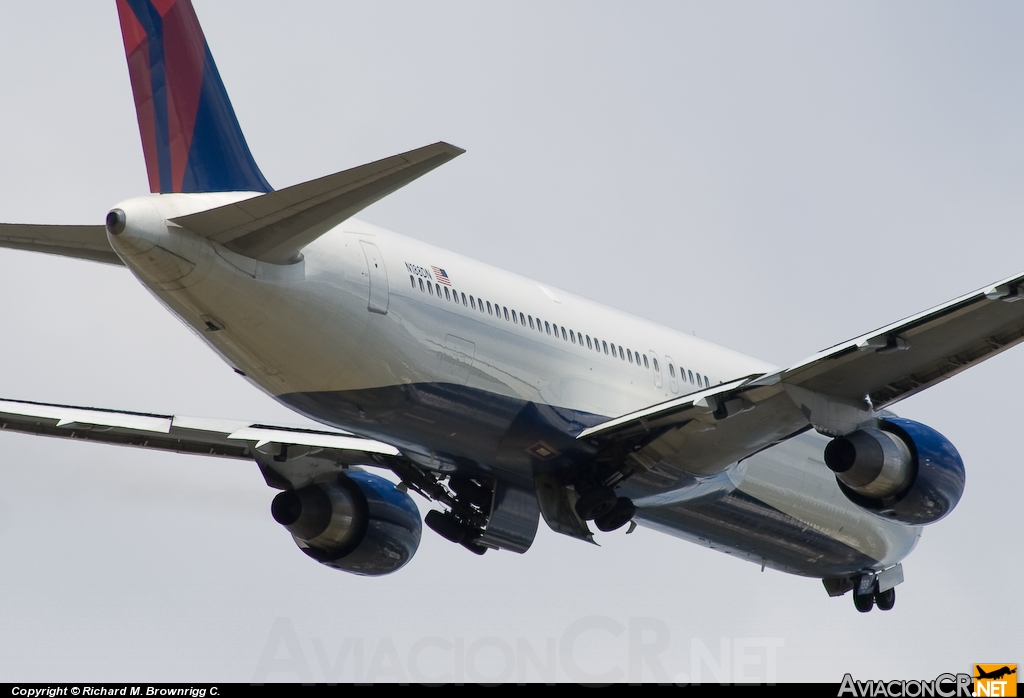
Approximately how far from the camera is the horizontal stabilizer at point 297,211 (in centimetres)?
1429

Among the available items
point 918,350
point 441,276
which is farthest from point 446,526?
point 918,350

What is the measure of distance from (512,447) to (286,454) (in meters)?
3.90

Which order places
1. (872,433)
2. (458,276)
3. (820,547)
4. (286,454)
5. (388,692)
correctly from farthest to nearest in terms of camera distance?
(820,547) < (286,454) < (872,433) < (458,276) < (388,692)

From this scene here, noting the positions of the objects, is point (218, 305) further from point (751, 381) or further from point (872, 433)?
point (872, 433)

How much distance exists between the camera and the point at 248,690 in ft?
56.2

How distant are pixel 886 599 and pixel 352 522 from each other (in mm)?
9658

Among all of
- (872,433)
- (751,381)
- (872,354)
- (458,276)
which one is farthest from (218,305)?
(872,433)

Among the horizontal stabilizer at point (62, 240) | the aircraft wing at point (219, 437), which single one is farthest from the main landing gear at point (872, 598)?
the horizontal stabilizer at point (62, 240)

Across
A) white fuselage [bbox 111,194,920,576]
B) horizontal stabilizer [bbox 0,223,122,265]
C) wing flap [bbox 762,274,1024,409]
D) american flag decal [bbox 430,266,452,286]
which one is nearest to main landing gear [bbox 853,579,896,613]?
white fuselage [bbox 111,194,920,576]

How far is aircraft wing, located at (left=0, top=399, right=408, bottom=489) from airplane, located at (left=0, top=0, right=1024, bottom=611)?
0.14ft

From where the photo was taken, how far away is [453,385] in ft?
60.0

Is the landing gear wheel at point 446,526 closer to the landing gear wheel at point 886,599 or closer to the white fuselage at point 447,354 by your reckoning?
the white fuselage at point 447,354

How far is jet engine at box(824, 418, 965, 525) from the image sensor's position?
19828 mm

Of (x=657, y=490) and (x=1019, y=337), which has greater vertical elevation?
(x=1019, y=337)
